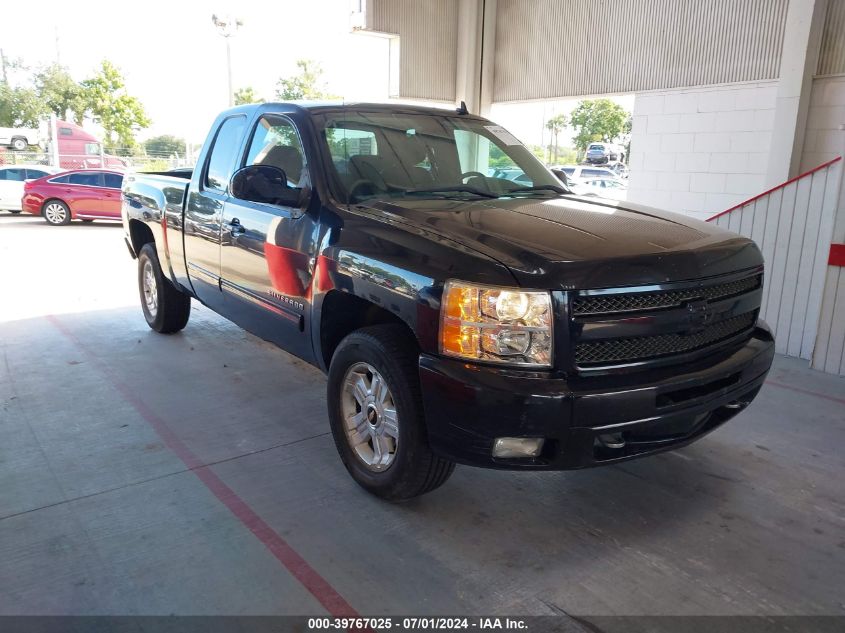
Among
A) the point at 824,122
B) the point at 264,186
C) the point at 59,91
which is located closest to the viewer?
the point at 264,186

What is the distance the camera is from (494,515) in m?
3.21

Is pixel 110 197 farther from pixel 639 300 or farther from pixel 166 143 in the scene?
pixel 166 143

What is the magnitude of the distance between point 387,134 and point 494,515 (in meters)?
2.23

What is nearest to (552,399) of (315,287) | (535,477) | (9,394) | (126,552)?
(535,477)

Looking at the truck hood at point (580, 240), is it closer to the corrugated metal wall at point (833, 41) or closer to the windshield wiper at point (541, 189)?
the windshield wiper at point (541, 189)

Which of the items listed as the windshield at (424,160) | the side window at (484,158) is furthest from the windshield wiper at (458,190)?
the side window at (484,158)

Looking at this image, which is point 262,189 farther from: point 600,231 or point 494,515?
point 494,515

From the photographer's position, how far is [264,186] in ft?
11.6

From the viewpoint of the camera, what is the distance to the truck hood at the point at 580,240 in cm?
263

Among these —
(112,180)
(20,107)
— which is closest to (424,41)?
(112,180)

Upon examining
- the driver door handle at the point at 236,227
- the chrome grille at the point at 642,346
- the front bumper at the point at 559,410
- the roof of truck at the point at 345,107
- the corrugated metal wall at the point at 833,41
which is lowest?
the front bumper at the point at 559,410

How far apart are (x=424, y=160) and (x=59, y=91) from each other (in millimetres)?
48162

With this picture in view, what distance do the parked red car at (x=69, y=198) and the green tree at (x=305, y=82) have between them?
37.1 meters

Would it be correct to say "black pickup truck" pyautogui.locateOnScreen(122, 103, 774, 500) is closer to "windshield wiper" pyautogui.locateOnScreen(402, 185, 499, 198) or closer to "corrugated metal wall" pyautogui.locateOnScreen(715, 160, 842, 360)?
"windshield wiper" pyautogui.locateOnScreen(402, 185, 499, 198)
